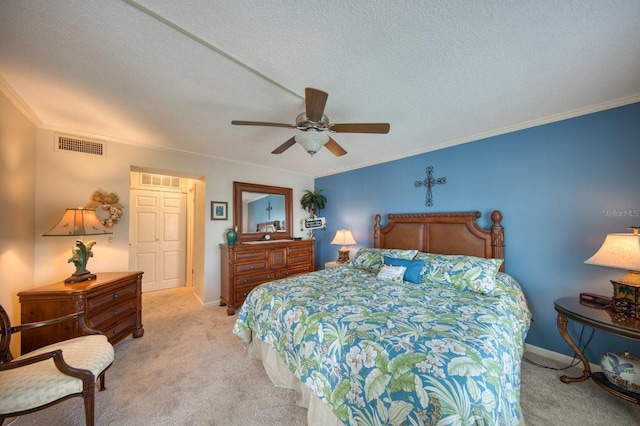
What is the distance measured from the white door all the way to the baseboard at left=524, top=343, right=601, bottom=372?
6.01 meters

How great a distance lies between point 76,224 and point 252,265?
2162mm

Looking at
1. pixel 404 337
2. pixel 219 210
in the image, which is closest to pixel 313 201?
pixel 219 210

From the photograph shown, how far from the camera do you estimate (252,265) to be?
374 cm

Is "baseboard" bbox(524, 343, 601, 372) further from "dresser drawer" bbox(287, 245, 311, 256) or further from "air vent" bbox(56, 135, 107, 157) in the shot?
"air vent" bbox(56, 135, 107, 157)

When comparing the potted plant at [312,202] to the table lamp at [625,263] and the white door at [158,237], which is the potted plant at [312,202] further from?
the table lamp at [625,263]

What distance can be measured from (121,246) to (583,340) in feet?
18.0

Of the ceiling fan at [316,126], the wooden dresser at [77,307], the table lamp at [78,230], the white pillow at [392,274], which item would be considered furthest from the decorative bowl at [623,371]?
the table lamp at [78,230]

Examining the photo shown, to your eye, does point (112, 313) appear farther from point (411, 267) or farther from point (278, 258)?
point (411, 267)

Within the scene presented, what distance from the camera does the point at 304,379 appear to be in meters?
1.54

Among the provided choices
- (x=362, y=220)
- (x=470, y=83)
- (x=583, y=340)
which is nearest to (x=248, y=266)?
(x=362, y=220)

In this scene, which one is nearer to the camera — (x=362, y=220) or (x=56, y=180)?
(x=56, y=180)

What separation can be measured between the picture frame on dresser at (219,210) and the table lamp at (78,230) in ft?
5.02

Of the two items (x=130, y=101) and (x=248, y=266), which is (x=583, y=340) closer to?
(x=248, y=266)

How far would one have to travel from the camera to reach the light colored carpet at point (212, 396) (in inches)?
62.3
